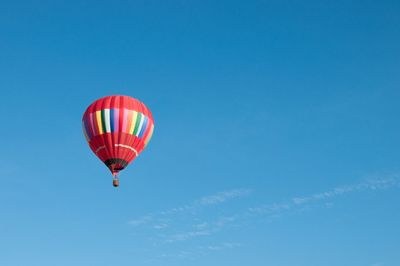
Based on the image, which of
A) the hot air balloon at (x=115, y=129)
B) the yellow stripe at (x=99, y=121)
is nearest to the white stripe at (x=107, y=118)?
the hot air balloon at (x=115, y=129)

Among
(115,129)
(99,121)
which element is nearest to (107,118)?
(99,121)

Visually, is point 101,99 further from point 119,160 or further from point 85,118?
point 119,160

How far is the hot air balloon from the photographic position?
6309cm

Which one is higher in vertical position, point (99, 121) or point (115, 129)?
point (99, 121)

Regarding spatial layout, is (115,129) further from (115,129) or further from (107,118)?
(107,118)

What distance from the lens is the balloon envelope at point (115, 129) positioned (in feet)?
207

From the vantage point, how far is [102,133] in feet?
208

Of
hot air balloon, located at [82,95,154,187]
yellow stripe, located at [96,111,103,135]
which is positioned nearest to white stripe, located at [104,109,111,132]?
hot air balloon, located at [82,95,154,187]

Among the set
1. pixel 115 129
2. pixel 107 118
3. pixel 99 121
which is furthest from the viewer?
pixel 99 121

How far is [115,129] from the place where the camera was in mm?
63062

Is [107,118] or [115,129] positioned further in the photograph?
[107,118]

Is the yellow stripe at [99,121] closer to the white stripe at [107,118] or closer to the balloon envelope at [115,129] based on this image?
the balloon envelope at [115,129]

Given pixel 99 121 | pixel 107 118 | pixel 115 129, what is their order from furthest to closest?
1. pixel 99 121
2. pixel 107 118
3. pixel 115 129

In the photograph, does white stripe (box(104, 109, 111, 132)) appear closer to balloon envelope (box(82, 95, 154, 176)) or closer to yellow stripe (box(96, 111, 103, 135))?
balloon envelope (box(82, 95, 154, 176))
